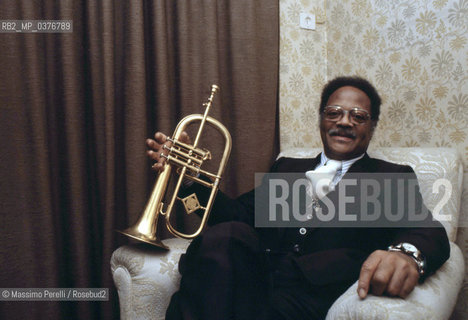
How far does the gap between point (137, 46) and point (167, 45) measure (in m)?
0.16

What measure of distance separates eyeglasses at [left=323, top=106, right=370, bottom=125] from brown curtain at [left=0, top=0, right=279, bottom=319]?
22.0 inches

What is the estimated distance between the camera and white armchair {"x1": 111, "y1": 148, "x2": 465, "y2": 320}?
0.77 meters

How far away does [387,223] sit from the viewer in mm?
1146

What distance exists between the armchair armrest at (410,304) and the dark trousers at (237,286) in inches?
6.1

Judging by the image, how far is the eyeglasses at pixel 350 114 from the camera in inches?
51.2

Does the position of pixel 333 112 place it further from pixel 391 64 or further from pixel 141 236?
pixel 141 236

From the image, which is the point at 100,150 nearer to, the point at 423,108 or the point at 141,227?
the point at 141,227

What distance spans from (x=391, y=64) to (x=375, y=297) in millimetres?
1316

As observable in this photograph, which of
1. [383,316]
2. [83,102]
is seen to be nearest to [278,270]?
[383,316]

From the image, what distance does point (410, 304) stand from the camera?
764 millimetres

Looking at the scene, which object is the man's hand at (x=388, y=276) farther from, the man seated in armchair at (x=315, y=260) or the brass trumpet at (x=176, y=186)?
the brass trumpet at (x=176, y=186)

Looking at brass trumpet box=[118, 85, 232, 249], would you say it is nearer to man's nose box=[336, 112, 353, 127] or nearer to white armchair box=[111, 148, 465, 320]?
white armchair box=[111, 148, 465, 320]

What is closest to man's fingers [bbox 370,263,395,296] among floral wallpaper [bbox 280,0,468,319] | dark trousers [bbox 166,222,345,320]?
dark trousers [bbox 166,222,345,320]

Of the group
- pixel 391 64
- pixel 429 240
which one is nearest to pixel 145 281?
pixel 429 240
